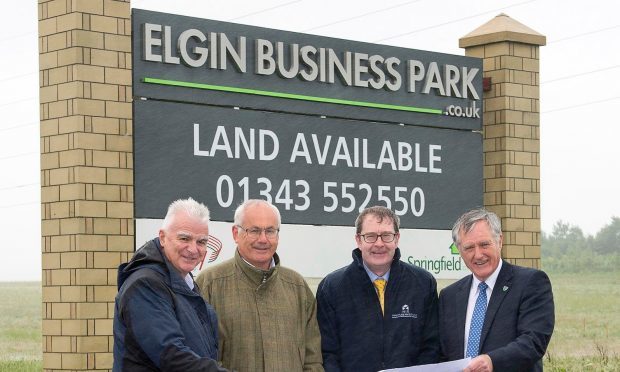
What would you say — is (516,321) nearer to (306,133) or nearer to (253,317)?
(253,317)

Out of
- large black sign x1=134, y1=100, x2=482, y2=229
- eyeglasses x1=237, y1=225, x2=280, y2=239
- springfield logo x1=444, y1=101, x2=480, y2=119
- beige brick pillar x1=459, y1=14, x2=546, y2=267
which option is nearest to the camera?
eyeglasses x1=237, y1=225, x2=280, y2=239

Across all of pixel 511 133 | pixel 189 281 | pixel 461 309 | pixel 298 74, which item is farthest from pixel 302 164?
pixel 189 281

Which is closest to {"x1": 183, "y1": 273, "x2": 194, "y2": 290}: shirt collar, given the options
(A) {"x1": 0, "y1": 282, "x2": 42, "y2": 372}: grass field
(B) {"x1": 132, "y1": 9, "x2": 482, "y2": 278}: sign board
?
(B) {"x1": 132, "y1": 9, "x2": 482, "y2": 278}: sign board

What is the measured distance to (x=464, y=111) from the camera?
11680 mm

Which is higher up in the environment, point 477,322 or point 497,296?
point 497,296

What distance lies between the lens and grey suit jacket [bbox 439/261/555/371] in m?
5.73

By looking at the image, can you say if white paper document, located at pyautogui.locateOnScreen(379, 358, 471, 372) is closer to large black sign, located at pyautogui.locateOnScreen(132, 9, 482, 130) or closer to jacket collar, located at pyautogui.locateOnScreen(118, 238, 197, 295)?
jacket collar, located at pyautogui.locateOnScreen(118, 238, 197, 295)

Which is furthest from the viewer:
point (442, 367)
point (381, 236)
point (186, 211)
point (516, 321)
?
point (381, 236)

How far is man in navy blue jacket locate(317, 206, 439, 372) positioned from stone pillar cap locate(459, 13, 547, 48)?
6.37 metres

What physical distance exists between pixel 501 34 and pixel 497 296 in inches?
259

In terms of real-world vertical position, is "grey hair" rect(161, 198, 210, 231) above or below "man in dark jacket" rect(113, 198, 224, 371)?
above

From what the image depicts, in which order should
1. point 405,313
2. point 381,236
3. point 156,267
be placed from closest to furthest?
1. point 156,267
2. point 381,236
3. point 405,313

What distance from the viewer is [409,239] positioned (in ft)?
36.5

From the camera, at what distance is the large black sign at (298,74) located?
9.45 m
